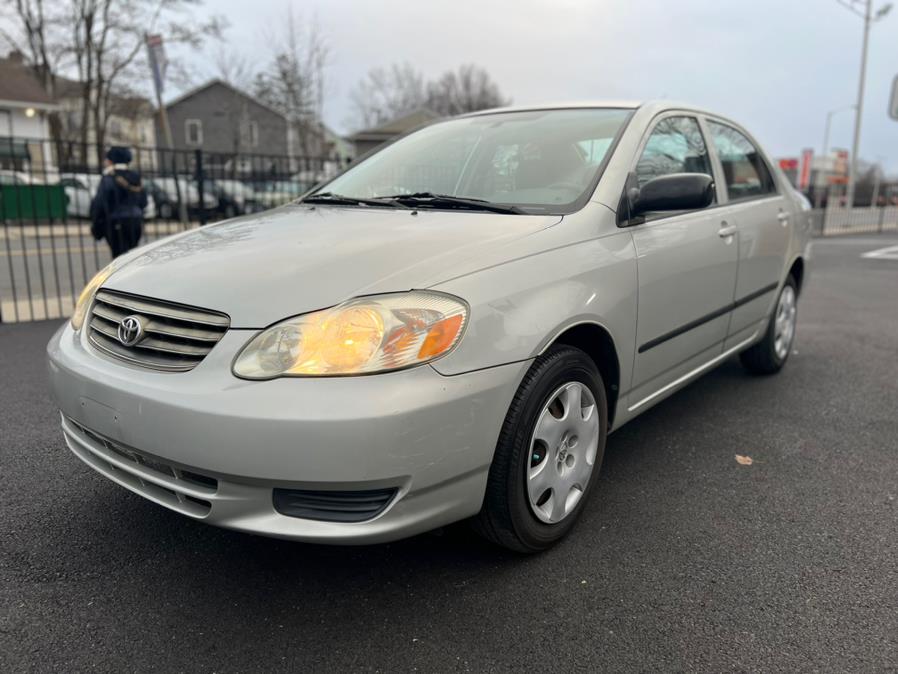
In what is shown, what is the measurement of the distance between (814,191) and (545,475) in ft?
72.1

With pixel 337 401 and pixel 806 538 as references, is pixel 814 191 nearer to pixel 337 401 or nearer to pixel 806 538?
pixel 806 538

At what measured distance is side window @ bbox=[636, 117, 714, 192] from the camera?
3.07 meters

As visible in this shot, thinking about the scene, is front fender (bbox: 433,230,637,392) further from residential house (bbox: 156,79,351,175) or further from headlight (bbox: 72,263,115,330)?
residential house (bbox: 156,79,351,175)

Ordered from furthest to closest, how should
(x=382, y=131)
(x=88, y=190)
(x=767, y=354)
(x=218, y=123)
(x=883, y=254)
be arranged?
(x=218, y=123)
(x=382, y=131)
(x=883, y=254)
(x=88, y=190)
(x=767, y=354)

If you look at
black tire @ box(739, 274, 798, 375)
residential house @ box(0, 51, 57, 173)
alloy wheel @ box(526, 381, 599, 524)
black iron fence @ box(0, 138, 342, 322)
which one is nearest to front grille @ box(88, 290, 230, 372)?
alloy wheel @ box(526, 381, 599, 524)

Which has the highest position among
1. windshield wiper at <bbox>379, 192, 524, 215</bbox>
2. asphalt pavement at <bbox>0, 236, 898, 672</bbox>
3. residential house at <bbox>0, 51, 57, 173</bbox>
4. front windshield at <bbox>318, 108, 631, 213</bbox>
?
residential house at <bbox>0, 51, 57, 173</bbox>

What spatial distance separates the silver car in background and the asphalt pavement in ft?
0.91

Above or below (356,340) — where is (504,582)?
below

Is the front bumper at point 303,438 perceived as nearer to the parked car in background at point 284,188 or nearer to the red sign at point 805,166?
the parked car in background at point 284,188

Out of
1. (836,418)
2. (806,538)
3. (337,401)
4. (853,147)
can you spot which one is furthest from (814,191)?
(337,401)

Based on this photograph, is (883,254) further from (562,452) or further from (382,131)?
(382,131)

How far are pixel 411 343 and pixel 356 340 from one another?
0.15m

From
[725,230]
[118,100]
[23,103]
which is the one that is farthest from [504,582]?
[118,100]

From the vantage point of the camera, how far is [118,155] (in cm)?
652
